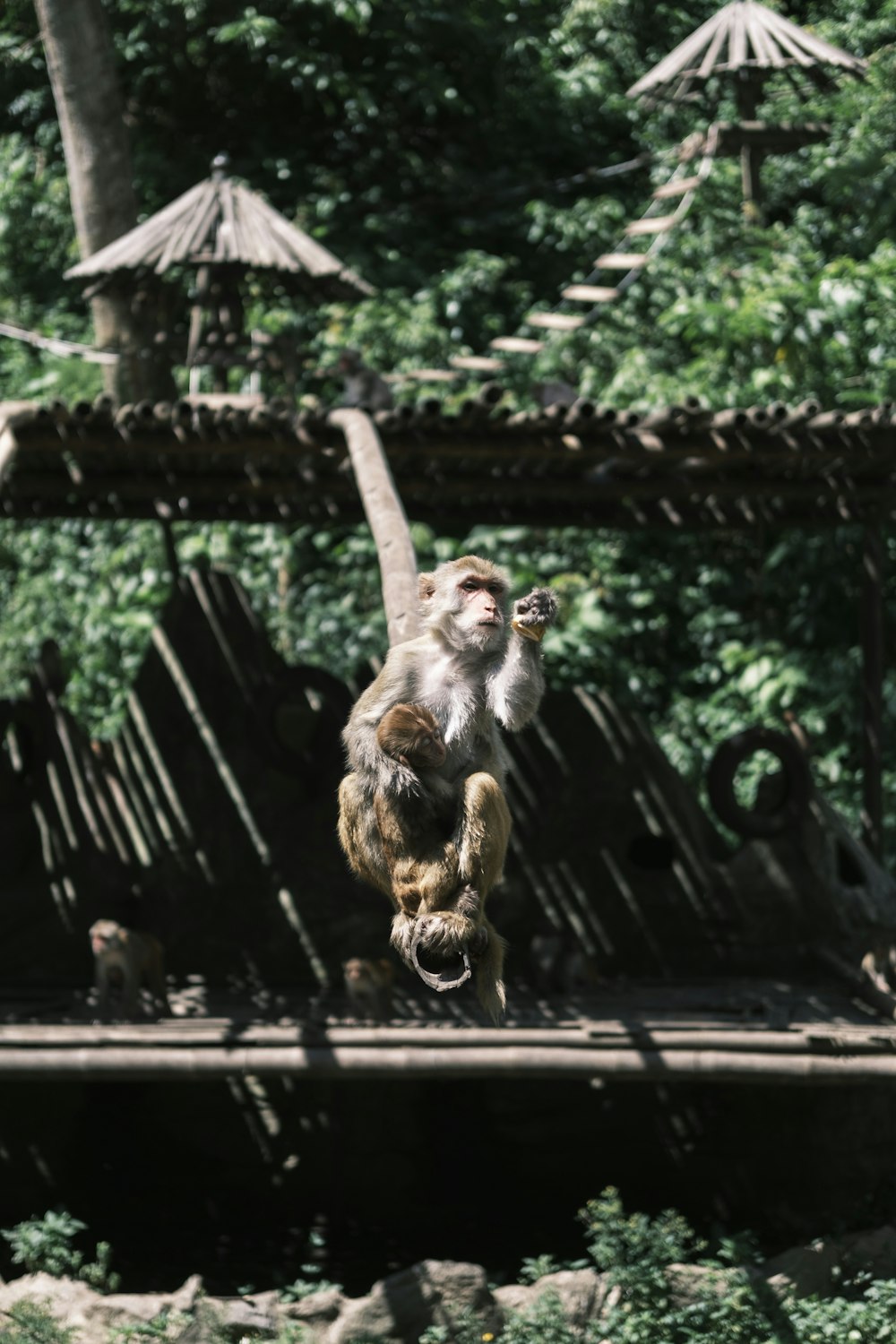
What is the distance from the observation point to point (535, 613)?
134 inches

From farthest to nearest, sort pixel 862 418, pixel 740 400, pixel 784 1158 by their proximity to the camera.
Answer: pixel 740 400, pixel 784 1158, pixel 862 418

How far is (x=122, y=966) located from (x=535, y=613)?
5809mm

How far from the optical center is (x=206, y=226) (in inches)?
380

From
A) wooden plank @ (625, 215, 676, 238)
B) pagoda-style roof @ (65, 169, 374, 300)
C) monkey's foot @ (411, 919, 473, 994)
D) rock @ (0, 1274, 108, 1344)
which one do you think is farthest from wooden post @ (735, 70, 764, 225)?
monkey's foot @ (411, 919, 473, 994)

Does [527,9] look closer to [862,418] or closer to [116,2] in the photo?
[116,2]

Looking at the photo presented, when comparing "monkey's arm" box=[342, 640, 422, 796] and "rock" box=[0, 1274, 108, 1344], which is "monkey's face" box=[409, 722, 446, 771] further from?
"rock" box=[0, 1274, 108, 1344]

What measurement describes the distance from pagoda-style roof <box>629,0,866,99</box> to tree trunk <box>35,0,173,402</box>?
13.9ft

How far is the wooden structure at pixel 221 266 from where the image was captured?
375 inches

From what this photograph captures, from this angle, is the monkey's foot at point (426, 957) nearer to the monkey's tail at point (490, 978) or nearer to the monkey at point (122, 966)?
the monkey's tail at point (490, 978)

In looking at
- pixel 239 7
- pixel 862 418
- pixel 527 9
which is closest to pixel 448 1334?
pixel 862 418

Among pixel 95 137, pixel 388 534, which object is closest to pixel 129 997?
pixel 388 534

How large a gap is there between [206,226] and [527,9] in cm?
844

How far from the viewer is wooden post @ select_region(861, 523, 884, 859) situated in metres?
9.59

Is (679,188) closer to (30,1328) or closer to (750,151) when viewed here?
(750,151)
